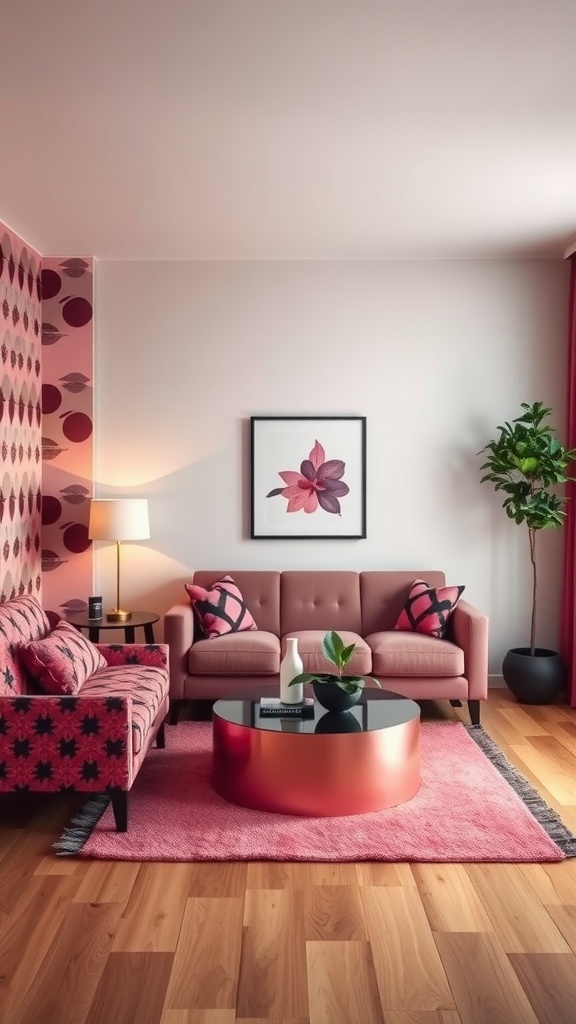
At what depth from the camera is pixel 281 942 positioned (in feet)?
8.66

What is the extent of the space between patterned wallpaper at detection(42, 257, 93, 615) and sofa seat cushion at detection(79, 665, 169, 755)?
1567 mm

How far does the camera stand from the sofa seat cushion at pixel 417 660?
4.95m

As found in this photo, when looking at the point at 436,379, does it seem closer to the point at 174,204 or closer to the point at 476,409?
the point at 476,409

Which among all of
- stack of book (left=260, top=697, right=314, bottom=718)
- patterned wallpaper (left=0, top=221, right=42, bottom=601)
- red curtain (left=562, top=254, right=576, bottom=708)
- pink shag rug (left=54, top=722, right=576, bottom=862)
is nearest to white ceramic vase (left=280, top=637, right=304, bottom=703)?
stack of book (left=260, top=697, right=314, bottom=718)

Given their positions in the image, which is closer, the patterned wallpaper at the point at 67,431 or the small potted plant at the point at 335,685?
the small potted plant at the point at 335,685

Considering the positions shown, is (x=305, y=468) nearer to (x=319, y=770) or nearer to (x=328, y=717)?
(x=328, y=717)

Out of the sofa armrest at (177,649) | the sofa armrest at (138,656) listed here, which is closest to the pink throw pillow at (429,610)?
the sofa armrest at (177,649)

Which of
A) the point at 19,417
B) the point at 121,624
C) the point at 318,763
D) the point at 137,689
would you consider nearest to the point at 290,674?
the point at 318,763

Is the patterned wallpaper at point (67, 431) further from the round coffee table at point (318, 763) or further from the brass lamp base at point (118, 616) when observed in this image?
the round coffee table at point (318, 763)

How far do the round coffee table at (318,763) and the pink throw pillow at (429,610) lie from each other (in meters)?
1.48

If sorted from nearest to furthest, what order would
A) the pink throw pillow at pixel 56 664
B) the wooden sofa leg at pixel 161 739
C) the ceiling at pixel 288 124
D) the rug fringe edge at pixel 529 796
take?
the ceiling at pixel 288 124 → the rug fringe edge at pixel 529 796 → the pink throw pillow at pixel 56 664 → the wooden sofa leg at pixel 161 739

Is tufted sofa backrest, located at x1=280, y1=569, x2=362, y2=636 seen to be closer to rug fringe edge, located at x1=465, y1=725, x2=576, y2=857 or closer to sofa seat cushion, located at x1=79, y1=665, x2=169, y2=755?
rug fringe edge, located at x1=465, y1=725, x2=576, y2=857

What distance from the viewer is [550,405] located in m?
5.94

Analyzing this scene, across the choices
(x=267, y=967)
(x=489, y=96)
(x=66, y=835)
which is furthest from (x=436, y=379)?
(x=267, y=967)
